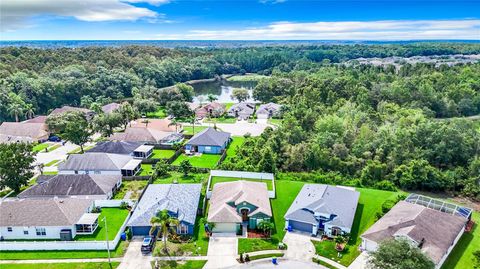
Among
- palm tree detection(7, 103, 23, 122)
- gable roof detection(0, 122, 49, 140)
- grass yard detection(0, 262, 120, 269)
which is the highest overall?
palm tree detection(7, 103, 23, 122)

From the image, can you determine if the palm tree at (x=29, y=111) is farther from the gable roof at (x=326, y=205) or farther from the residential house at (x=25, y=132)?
the gable roof at (x=326, y=205)

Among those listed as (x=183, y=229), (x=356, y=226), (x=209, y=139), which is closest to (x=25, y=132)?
(x=209, y=139)

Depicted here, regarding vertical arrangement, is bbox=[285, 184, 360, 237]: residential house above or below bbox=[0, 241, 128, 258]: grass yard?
above

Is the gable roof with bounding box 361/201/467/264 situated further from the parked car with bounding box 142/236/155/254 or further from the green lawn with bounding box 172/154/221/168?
the green lawn with bounding box 172/154/221/168

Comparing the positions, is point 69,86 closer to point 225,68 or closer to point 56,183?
point 56,183

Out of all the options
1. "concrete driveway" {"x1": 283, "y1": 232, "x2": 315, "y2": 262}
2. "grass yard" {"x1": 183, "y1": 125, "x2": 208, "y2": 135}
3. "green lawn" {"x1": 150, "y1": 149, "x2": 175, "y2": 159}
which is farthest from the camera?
"grass yard" {"x1": 183, "y1": 125, "x2": 208, "y2": 135}

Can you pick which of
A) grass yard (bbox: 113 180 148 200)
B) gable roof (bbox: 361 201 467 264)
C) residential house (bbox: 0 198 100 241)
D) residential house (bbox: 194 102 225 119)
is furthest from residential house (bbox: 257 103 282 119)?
residential house (bbox: 0 198 100 241)

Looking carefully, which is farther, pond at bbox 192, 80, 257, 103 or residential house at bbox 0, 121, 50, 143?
pond at bbox 192, 80, 257, 103
